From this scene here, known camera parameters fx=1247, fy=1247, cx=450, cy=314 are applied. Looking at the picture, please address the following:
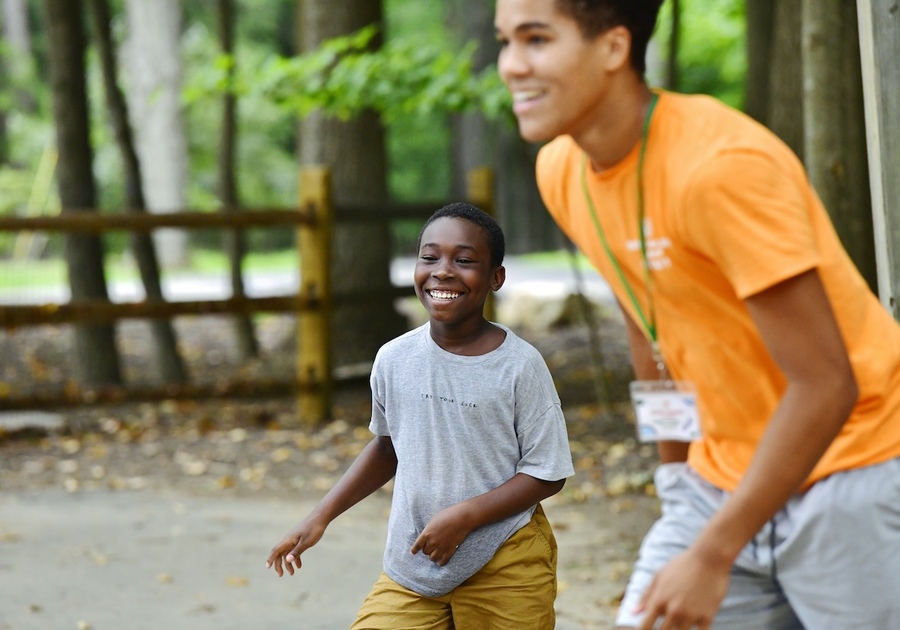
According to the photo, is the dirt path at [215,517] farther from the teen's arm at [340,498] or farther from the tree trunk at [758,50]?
the tree trunk at [758,50]

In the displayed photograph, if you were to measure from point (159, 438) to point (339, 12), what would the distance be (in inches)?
164

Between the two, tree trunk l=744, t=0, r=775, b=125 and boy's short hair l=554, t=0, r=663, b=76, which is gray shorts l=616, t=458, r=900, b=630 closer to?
boy's short hair l=554, t=0, r=663, b=76

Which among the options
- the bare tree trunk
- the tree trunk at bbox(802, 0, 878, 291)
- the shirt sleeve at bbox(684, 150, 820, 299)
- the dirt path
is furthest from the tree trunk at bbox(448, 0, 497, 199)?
the shirt sleeve at bbox(684, 150, 820, 299)

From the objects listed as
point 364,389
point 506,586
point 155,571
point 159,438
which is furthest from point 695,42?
point 506,586

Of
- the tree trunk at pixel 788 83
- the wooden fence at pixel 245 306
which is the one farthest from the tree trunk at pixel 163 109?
the tree trunk at pixel 788 83

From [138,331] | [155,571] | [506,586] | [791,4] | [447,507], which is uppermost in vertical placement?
[791,4]

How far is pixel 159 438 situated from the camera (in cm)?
902

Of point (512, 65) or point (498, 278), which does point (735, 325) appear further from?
point (498, 278)

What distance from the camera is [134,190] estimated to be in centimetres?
1169

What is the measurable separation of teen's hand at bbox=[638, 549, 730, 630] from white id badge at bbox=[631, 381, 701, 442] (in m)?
0.48

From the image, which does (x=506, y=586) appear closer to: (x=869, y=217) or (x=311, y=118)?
(x=869, y=217)

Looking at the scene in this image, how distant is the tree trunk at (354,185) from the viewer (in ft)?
35.9

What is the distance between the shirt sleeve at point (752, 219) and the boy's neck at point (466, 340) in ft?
2.99

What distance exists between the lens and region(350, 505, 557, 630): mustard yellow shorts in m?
2.76
